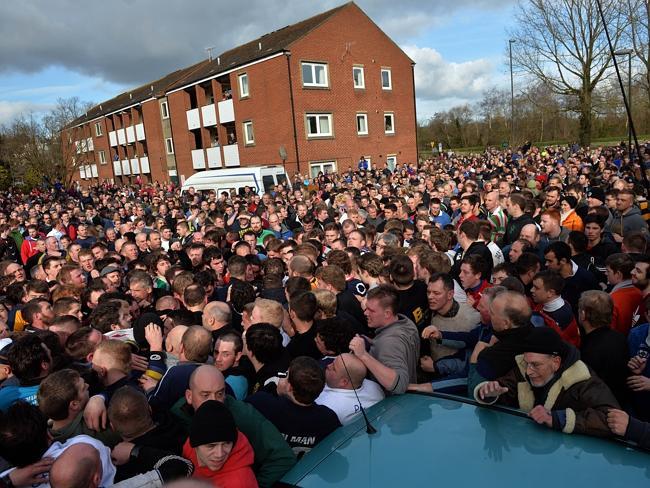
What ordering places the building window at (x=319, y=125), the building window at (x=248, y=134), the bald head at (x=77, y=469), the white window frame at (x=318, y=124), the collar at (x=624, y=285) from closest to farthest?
1. the bald head at (x=77, y=469)
2. the collar at (x=624, y=285)
3. the white window frame at (x=318, y=124)
4. the building window at (x=319, y=125)
5. the building window at (x=248, y=134)

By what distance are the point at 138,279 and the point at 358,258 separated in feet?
8.46

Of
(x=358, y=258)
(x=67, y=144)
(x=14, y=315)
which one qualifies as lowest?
(x=14, y=315)

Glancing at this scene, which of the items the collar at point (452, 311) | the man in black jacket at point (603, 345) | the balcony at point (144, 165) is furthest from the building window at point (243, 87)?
the man in black jacket at point (603, 345)

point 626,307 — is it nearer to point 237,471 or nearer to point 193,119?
point 237,471

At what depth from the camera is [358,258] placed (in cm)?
539

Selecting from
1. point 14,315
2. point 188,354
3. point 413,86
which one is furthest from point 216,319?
point 413,86

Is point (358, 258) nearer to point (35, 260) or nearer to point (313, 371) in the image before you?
point (313, 371)

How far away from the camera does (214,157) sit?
31828 mm

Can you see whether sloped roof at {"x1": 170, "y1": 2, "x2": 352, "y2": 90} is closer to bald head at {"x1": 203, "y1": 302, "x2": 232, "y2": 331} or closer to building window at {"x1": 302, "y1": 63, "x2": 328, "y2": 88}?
building window at {"x1": 302, "y1": 63, "x2": 328, "y2": 88}

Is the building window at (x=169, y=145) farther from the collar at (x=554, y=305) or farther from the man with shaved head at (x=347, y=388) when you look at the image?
the man with shaved head at (x=347, y=388)

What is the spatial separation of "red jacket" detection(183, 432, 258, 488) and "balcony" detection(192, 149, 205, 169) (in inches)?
1276

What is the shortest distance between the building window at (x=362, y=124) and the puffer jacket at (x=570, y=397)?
28.2 metres

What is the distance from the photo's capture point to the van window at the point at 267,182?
736 inches

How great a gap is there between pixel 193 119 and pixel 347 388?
32742mm
